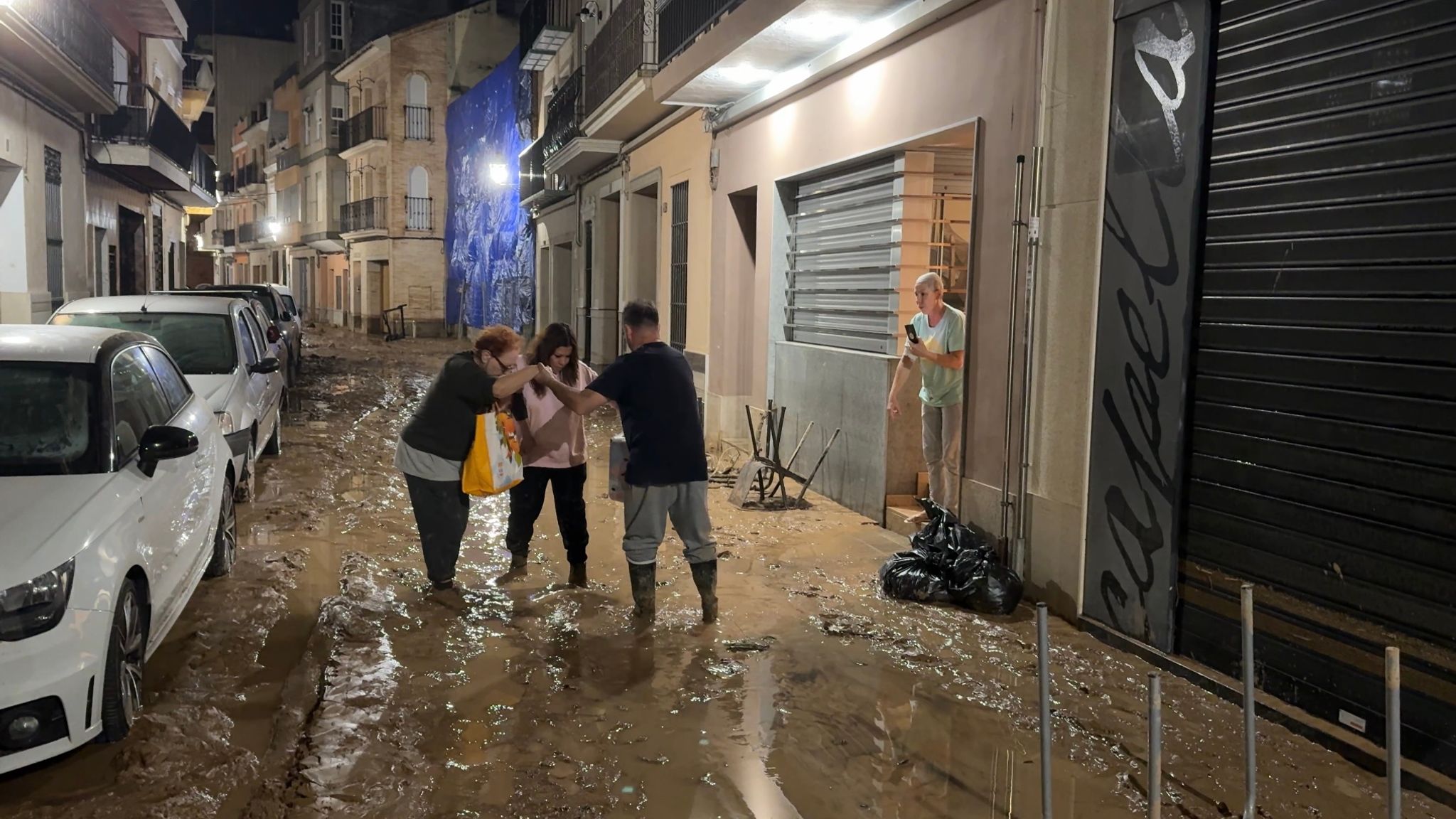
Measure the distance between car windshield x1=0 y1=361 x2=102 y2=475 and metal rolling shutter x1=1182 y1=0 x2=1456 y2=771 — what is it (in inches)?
194

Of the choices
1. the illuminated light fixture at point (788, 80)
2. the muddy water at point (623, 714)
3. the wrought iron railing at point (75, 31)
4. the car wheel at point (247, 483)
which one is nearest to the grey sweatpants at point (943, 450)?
the muddy water at point (623, 714)

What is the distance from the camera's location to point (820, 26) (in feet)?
29.3

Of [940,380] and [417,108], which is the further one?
[417,108]

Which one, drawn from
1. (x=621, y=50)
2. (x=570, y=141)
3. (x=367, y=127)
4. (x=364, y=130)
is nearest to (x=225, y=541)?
(x=621, y=50)

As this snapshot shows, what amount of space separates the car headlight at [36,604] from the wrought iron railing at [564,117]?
15.3 meters

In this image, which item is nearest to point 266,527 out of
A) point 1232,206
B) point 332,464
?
point 332,464

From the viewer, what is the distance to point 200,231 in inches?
2886

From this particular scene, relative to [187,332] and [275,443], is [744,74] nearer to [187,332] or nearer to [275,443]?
[187,332]

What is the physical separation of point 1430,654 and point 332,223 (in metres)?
50.0

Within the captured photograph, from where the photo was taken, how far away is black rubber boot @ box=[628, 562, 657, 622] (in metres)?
5.97

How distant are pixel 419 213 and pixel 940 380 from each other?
37075 millimetres

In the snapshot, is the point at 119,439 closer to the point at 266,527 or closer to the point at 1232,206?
the point at 266,527

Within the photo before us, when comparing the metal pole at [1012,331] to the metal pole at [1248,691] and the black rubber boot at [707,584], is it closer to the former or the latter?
the black rubber boot at [707,584]

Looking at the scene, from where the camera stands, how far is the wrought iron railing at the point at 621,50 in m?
13.6
